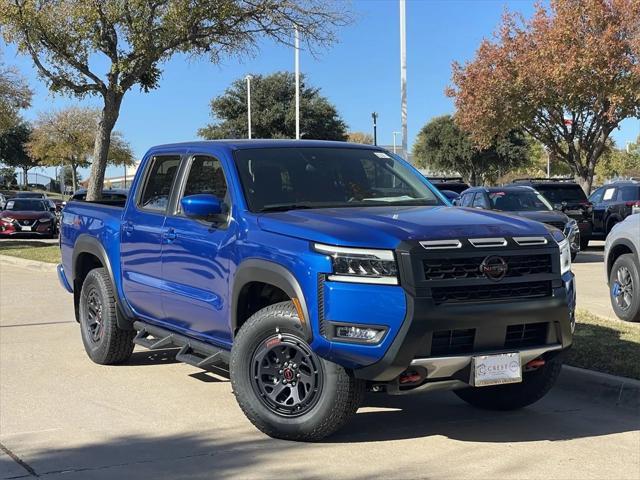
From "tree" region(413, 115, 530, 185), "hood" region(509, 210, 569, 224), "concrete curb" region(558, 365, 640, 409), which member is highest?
"tree" region(413, 115, 530, 185)

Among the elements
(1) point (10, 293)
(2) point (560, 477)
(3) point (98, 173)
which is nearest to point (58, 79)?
(3) point (98, 173)

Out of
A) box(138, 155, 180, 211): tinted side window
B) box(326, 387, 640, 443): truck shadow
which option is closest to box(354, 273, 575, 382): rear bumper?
box(326, 387, 640, 443): truck shadow

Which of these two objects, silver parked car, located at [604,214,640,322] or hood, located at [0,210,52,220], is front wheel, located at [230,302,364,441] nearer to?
silver parked car, located at [604,214,640,322]

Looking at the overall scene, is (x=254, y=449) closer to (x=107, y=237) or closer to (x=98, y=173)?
(x=107, y=237)

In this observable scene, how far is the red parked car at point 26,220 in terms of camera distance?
86.2 feet

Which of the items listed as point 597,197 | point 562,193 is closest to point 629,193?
point 597,197

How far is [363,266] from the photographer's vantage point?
14.6 ft

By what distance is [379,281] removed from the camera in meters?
4.41

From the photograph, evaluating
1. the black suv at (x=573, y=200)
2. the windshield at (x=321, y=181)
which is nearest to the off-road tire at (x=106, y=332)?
the windshield at (x=321, y=181)

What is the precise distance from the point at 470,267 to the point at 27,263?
14924 millimetres

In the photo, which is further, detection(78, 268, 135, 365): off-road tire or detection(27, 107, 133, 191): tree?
detection(27, 107, 133, 191): tree

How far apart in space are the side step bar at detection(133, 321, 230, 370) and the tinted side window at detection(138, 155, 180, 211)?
1032mm

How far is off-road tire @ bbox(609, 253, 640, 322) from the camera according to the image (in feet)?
28.4

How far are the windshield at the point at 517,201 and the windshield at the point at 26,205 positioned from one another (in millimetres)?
18030
